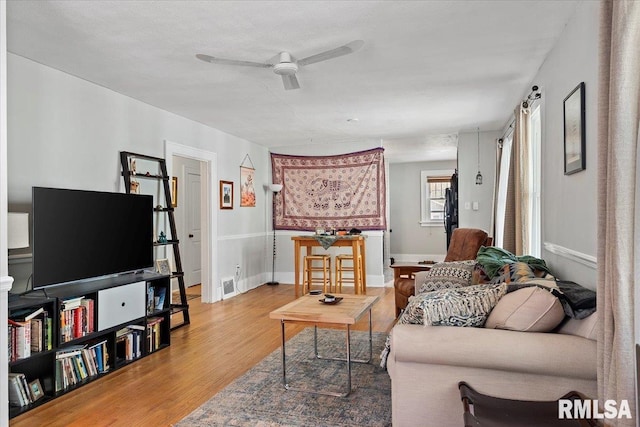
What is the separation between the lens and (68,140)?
356 centimetres

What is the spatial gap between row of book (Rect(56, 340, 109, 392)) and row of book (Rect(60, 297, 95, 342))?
108mm

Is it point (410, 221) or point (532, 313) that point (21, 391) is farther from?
point (410, 221)

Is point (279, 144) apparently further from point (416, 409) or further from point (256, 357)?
point (416, 409)

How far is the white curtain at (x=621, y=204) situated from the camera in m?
1.43

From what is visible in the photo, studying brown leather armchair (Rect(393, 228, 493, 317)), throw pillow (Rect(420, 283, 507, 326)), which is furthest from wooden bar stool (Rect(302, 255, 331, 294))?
throw pillow (Rect(420, 283, 507, 326))

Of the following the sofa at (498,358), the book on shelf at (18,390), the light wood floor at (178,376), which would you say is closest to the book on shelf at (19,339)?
the book on shelf at (18,390)

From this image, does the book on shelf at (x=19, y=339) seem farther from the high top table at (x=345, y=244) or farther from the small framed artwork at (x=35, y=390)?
the high top table at (x=345, y=244)

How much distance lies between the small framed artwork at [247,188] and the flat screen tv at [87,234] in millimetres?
2643

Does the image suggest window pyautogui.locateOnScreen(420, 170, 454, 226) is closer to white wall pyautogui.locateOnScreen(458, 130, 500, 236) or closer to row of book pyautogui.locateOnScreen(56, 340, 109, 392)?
white wall pyautogui.locateOnScreen(458, 130, 500, 236)

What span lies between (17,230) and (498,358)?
9.59 ft

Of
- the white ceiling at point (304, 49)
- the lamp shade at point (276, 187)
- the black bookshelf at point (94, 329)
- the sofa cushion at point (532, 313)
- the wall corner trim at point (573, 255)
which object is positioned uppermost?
the white ceiling at point (304, 49)

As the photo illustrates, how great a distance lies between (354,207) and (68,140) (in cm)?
429

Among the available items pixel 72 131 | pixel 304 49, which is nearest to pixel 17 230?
pixel 72 131

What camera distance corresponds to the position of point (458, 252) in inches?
181
